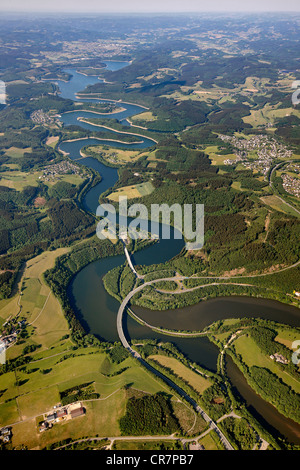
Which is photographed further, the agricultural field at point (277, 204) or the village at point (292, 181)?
the village at point (292, 181)

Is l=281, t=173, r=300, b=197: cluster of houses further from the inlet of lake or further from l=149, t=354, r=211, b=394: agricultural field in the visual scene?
l=149, t=354, r=211, b=394: agricultural field

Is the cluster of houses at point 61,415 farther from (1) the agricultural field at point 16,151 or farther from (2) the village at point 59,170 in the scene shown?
(1) the agricultural field at point 16,151

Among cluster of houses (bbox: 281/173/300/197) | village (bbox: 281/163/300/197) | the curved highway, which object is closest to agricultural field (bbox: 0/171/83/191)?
the curved highway

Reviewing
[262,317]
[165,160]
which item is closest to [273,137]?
[165,160]

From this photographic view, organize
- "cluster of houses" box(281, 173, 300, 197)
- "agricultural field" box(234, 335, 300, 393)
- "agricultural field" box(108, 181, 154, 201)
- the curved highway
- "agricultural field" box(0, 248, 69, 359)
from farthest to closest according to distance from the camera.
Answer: "agricultural field" box(108, 181, 154, 201)
"cluster of houses" box(281, 173, 300, 197)
"agricultural field" box(0, 248, 69, 359)
"agricultural field" box(234, 335, 300, 393)
the curved highway

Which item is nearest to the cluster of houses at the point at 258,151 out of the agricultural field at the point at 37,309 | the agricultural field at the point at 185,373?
the agricultural field at the point at 37,309

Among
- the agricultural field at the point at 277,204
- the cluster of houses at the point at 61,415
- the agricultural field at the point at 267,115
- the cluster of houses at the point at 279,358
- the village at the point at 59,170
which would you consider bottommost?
the cluster of houses at the point at 61,415

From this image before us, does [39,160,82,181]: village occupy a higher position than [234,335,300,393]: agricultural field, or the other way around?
[39,160,82,181]: village

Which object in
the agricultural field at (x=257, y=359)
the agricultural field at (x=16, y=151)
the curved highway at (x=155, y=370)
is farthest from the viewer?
the agricultural field at (x=16, y=151)
